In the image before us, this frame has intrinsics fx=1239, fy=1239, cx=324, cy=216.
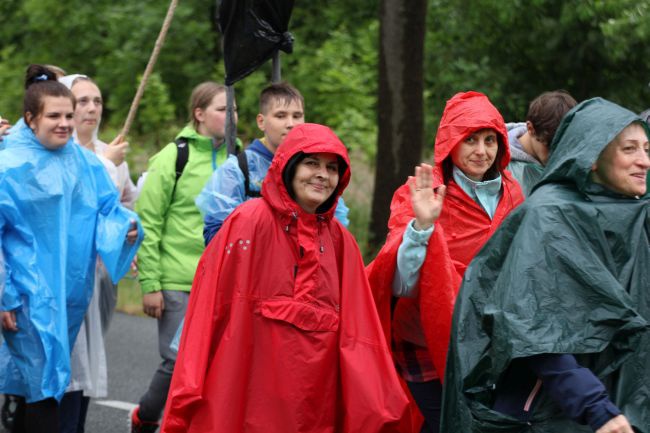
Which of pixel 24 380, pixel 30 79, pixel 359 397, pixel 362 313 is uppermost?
pixel 30 79

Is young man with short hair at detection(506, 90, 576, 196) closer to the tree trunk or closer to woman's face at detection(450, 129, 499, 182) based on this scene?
woman's face at detection(450, 129, 499, 182)

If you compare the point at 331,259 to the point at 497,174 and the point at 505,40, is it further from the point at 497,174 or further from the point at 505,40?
the point at 505,40

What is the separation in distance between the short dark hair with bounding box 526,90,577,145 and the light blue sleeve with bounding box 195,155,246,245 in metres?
1.43

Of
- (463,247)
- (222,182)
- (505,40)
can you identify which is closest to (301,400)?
(463,247)

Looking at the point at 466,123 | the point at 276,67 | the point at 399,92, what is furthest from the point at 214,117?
the point at 399,92

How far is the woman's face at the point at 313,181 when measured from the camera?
15.7ft

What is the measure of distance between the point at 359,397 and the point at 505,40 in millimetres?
12091

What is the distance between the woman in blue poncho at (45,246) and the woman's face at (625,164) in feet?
10.4

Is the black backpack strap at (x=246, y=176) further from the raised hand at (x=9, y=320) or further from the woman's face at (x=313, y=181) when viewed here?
the raised hand at (x=9, y=320)

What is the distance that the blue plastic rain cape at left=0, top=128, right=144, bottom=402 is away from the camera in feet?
20.2

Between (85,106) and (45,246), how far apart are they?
122 cm

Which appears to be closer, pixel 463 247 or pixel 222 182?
pixel 463 247

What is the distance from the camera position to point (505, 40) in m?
16.1

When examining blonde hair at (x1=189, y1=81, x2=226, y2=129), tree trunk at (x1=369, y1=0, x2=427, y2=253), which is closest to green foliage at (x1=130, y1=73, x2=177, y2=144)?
tree trunk at (x1=369, y1=0, x2=427, y2=253)
